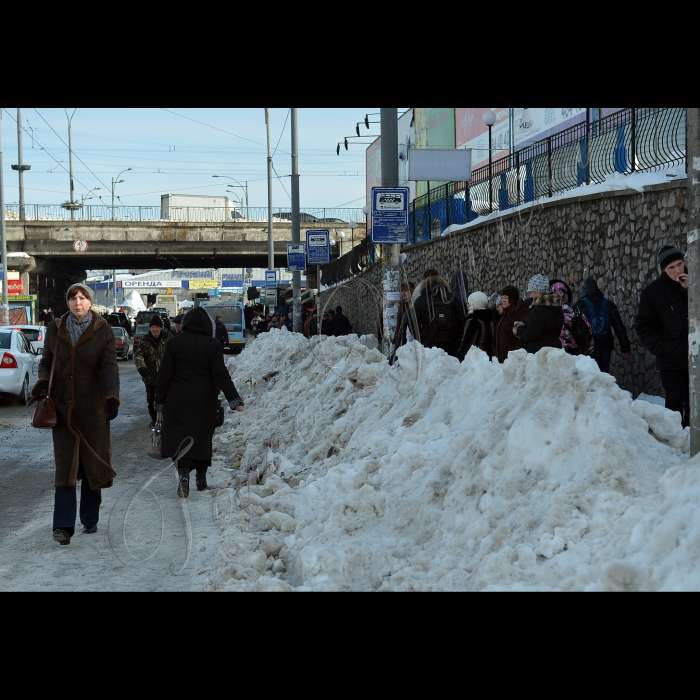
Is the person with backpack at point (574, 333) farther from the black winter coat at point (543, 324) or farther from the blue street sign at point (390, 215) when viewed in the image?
the blue street sign at point (390, 215)

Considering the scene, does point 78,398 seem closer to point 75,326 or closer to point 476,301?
point 75,326

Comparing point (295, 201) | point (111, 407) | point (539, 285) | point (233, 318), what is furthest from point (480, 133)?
point (111, 407)

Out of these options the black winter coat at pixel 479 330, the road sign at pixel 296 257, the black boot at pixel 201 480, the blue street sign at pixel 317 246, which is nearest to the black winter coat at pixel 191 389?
the black boot at pixel 201 480

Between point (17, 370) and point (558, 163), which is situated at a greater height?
point (558, 163)

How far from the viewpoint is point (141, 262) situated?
58.3m

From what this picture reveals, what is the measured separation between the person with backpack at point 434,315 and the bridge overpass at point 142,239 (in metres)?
40.3

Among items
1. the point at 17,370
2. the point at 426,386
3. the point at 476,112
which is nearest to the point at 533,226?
the point at 426,386

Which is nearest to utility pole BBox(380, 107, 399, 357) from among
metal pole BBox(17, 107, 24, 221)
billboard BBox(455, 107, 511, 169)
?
billboard BBox(455, 107, 511, 169)

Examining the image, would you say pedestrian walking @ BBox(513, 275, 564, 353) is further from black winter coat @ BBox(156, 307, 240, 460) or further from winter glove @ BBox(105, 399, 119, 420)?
winter glove @ BBox(105, 399, 119, 420)

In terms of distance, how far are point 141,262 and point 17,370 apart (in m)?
41.1

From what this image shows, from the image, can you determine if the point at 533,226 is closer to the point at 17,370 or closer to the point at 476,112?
the point at 17,370

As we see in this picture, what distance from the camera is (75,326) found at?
7.07 meters

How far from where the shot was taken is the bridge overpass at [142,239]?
4838cm
